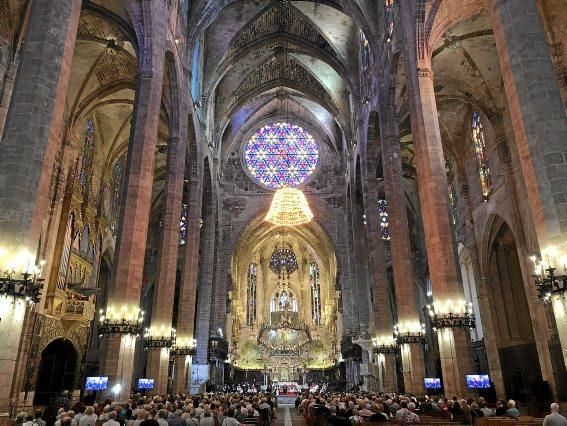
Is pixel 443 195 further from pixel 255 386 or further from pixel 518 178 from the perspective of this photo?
pixel 255 386

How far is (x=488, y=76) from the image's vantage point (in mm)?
20078

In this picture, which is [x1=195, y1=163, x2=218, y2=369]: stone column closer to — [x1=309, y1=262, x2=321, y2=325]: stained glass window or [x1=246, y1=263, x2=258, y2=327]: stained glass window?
[x1=246, y1=263, x2=258, y2=327]: stained glass window

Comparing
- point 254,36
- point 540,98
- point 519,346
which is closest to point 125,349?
point 540,98

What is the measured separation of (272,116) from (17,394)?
28.6 metres

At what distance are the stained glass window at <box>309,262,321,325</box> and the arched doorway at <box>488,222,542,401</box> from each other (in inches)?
938

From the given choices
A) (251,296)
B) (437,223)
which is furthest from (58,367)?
(251,296)

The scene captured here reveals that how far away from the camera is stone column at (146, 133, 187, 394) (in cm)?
1588

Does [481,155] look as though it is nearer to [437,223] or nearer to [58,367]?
[437,223]

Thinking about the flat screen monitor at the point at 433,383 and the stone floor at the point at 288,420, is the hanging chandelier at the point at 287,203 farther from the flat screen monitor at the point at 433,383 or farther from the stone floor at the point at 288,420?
the flat screen monitor at the point at 433,383

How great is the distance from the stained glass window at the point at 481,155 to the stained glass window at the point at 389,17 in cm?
729

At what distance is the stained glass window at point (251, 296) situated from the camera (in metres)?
44.2

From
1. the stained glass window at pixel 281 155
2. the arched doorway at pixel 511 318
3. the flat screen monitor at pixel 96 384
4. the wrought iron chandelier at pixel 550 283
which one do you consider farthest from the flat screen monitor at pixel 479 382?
the stained glass window at pixel 281 155

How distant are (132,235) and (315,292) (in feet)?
112

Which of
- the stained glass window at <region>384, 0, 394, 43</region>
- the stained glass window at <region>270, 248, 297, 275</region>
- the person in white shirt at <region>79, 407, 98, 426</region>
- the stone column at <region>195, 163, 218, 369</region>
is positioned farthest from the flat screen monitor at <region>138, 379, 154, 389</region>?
the stained glass window at <region>270, 248, 297, 275</region>
